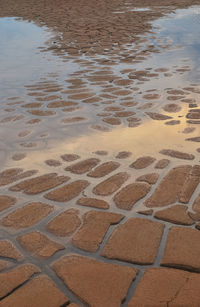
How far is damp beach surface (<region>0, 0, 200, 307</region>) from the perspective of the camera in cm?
190

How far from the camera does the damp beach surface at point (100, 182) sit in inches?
74.7

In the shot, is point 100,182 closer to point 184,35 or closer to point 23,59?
point 23,59

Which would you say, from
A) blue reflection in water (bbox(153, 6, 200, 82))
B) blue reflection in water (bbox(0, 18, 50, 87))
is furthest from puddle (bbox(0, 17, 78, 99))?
blue reflection in water (bbox(153, 6, 200, 82))

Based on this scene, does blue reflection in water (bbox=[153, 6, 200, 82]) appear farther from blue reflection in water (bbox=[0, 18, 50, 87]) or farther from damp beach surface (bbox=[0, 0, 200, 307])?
blue reflection in water (bbox=[0, 18, 50, 87])

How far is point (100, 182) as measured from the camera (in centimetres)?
284

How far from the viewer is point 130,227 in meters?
2.31

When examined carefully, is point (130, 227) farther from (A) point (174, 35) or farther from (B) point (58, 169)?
(A) point (174, 35)

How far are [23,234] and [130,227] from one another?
681 millimetres

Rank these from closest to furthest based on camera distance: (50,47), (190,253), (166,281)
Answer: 1. (166,281)
2. (190,253)
3. (50,47)

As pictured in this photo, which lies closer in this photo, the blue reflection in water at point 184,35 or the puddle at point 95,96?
the puddle at point 95,96

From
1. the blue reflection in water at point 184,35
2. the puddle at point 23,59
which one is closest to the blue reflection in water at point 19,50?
the puddle at point 23,59

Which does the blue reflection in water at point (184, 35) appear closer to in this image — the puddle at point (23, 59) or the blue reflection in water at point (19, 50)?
the puddle at point (23, 59)

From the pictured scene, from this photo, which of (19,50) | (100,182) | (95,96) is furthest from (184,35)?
(100,182)

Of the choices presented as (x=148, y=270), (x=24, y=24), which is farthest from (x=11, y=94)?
(x=24, y=24)
